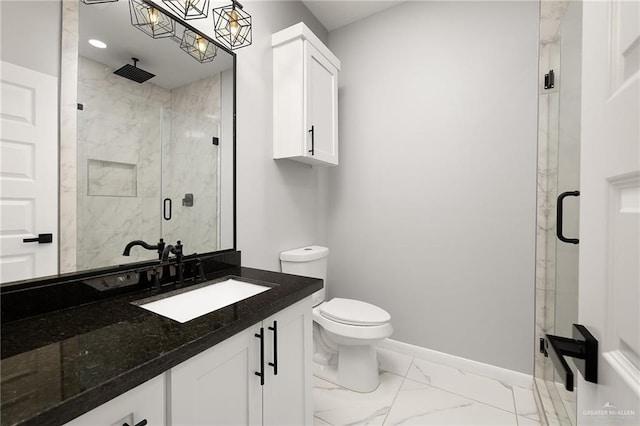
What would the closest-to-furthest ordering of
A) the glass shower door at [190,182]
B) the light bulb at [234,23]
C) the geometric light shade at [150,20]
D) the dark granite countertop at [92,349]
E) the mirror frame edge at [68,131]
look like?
the dark granite countertop at [92,349] → the mirror frame edge at [68,131] → the geometric light shade at [150,20] → the glass shower door at [190,182] → the light bulb at [234,23]

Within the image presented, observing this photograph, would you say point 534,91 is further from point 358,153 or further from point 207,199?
point 207,199

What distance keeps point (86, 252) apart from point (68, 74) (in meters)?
0.63

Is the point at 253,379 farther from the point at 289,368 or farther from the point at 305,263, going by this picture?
the point at 305,263

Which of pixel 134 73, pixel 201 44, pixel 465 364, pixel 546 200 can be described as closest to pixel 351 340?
pixel 465 364

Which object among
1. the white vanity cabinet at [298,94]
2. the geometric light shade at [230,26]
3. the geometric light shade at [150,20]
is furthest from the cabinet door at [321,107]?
the geometric light shade at [150,20]

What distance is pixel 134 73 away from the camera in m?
1.16

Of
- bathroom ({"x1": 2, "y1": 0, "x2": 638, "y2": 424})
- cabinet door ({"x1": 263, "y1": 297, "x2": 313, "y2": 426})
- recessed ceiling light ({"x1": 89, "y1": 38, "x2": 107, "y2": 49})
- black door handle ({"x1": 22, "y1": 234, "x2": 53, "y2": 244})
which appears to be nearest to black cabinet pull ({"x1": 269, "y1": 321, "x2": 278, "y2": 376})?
cabinet door ({"x1": 263, "y1": 297, "x2": 313, "y2": 426})

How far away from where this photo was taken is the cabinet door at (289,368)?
3.32ft

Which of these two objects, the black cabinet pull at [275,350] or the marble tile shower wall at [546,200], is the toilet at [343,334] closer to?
the black cabinet pull at [275,350]

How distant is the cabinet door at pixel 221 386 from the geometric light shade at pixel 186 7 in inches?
55.7

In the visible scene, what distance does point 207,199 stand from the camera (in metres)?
1.50

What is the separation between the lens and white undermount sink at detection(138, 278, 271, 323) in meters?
1.07

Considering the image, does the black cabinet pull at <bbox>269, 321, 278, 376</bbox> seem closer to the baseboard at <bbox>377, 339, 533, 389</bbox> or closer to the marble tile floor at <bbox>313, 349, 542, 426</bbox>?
the marble tile floor at <bbox>313, 349, 542, 426</bbox>

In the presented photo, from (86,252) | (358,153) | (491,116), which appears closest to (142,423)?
(86,252)
